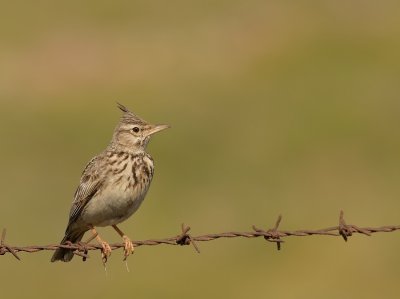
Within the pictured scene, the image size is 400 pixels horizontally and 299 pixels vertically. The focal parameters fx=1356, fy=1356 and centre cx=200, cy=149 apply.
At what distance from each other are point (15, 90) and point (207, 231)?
518 inches

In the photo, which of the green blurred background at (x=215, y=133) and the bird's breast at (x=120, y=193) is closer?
the bird's breast at (x=120, y=193)

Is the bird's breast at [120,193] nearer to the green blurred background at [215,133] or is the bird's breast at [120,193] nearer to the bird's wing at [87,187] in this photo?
the bird's wing at [87,187]

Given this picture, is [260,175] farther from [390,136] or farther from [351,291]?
[351,291]

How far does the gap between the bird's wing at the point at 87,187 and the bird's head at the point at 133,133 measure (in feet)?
1.41

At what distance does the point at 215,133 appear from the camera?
32344mm

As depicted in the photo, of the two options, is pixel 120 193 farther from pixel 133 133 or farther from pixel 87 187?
pixel 133 133

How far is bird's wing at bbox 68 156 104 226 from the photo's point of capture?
43.7 feet

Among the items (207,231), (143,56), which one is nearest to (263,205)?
(207,231)

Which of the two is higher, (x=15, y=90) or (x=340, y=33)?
(x=340, y=33)

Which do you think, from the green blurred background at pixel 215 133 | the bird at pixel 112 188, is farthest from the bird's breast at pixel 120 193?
the green blurred background at pixel 215 133

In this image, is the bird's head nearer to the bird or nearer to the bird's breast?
the bird

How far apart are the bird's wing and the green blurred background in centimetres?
862

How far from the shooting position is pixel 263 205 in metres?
26.7

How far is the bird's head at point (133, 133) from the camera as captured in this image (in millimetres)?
13773
